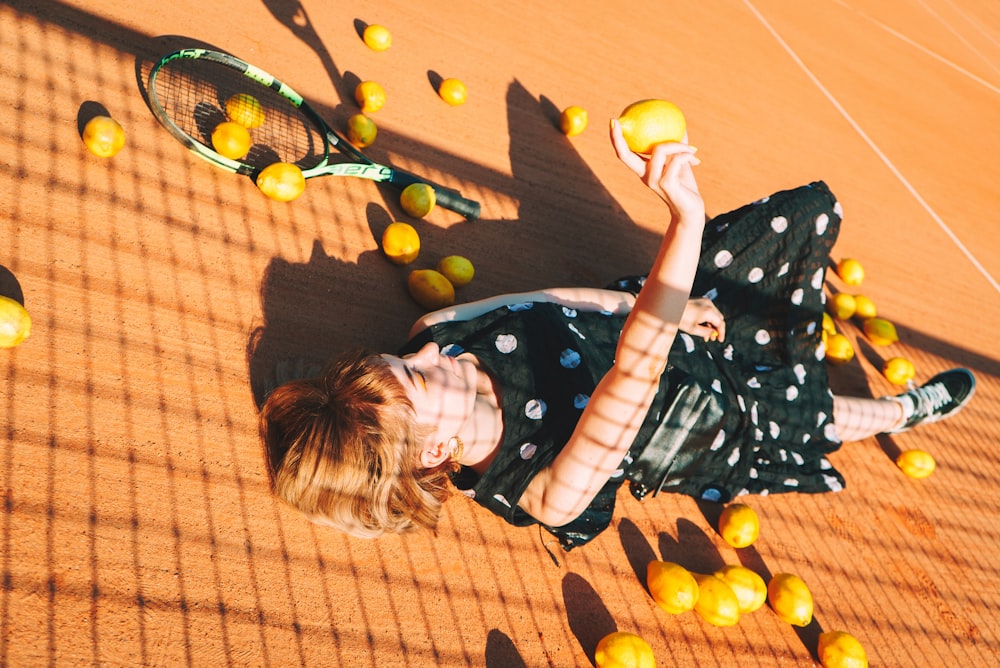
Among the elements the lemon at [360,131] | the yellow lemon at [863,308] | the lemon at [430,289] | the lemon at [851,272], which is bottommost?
the lemon at [430,289]

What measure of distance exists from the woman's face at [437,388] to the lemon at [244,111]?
6.03ft

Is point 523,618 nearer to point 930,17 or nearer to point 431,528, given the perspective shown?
point 431,528

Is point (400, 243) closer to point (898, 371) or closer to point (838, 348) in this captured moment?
point (838, 348)

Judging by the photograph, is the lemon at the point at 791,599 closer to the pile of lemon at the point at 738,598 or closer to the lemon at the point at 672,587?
the pile of lemon at the point at 738,598

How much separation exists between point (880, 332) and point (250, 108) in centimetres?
412

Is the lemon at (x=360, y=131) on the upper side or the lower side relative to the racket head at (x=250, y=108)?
upper

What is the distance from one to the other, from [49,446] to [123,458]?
0.75 feet

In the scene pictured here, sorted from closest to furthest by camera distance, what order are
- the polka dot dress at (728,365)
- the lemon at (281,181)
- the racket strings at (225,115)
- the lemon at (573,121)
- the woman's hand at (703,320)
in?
the polka dot dress at (728,365)
the woman's hand at (703,320)
the lemon at (281,181)
the racket strings at (225,115)
the lemon at (573,121)

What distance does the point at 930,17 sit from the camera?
456 inches

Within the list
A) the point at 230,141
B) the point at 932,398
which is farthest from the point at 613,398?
the point at 932,398

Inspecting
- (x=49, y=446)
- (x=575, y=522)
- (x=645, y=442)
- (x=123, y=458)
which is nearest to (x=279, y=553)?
(x=123, y=458)

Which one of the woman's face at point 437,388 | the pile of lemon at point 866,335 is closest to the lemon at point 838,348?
the pile of lemon at point 866,335

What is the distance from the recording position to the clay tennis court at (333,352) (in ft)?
7.34

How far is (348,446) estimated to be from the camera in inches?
83.4
